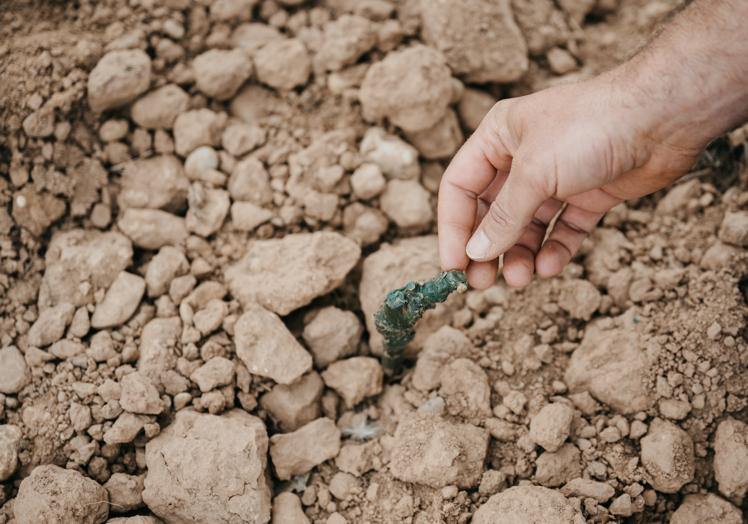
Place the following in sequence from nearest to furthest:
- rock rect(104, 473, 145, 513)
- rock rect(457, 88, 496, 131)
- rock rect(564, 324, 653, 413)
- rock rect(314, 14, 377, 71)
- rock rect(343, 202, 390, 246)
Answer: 1. rock rect(104, 473, 145, 513)
2. rock rect(564, 324, 653, 413)
3. rock rect(343, 202, 390, 246)
4. rock rect(314, 14, 377, 71)
5. rock rect(457, 88, 496, 131)

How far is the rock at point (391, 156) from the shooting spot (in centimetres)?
249

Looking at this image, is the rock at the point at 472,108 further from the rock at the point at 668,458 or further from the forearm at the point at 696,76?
the rock at the point at 668,458

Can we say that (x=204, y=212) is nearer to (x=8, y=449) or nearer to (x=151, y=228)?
(x=151, y=228)

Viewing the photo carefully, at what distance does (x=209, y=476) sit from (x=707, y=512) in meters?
1.67

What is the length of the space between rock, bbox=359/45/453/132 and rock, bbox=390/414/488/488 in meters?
1.28

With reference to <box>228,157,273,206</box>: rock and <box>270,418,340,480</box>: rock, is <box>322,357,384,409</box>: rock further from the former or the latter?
<box>228,157,273,206</box>: rock

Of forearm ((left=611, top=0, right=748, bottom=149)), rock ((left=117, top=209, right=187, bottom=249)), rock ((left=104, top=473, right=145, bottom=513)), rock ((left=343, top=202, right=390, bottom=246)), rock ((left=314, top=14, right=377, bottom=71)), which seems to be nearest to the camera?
forearm ((left=611, top=0, right=748, bottom=149))

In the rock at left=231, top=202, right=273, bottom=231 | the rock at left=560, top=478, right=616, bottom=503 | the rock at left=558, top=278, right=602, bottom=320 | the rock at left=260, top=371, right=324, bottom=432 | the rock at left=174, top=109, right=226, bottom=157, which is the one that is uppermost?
the rock at left=174, top=109, right=226, bottom=157

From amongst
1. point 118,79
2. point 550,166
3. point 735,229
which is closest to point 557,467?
point 550,166

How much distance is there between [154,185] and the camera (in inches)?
96.3

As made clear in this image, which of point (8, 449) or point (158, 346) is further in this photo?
point (158, 346)

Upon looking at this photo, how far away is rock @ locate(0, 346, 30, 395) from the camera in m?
2.05

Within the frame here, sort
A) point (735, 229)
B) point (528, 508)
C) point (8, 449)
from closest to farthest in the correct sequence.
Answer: point (528, 508)
point (8, 449)
point (735, 229)

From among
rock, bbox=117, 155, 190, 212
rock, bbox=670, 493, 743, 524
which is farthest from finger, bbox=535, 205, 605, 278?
rock, bbox=117, 155, 190, 212
